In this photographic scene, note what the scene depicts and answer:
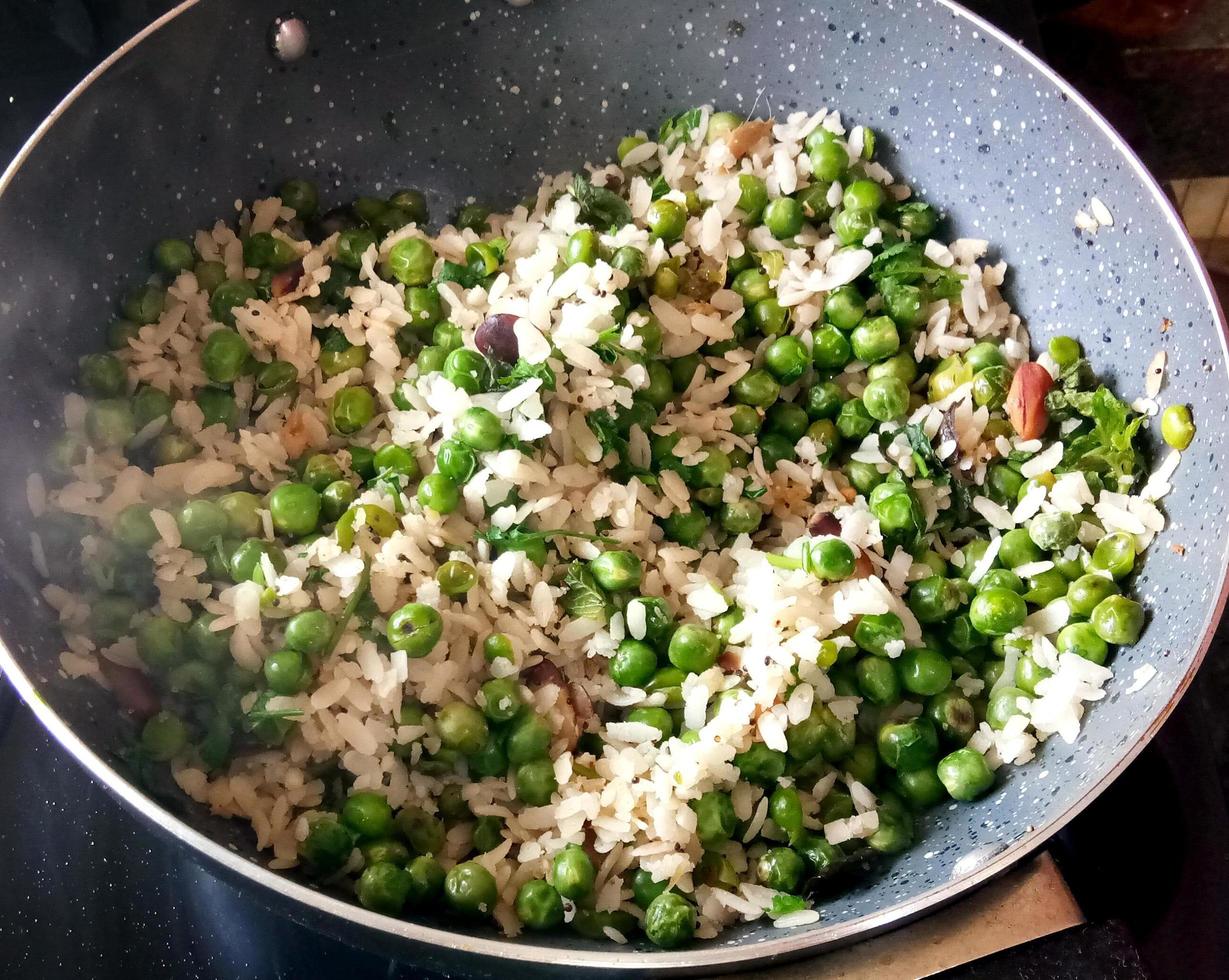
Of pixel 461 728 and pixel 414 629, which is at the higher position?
pixel 414 629

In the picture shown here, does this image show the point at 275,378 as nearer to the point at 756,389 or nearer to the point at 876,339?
the point at 756,389

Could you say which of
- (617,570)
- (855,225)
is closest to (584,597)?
(617,570)

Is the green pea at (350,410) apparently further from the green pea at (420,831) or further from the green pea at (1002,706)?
the green pea at (1002,706)

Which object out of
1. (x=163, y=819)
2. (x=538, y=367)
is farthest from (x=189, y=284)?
(x=163, y=819)

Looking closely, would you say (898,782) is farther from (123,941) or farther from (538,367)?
(123,941)

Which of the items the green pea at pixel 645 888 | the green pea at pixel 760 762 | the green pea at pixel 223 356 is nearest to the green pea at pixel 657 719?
the green pea at pixel 760 762

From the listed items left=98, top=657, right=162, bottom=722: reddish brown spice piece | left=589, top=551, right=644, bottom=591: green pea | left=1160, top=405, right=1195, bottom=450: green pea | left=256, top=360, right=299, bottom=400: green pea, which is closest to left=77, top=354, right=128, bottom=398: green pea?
left=256, top=360, right=299, bottom=400: green pea

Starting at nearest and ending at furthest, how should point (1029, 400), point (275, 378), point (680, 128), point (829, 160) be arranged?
point (1029, 400), point (275, 378), point (829, 160), point (680, 128)

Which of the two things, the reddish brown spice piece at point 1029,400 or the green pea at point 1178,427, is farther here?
the reddish brown spice piece at point 1029,400
